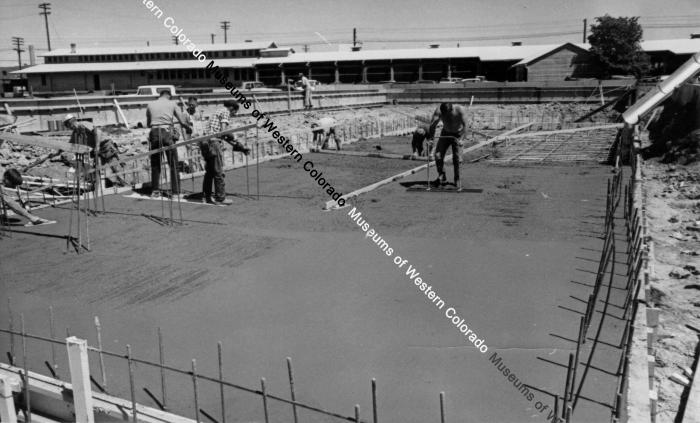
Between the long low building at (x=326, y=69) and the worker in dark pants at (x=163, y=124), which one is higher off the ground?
the long low building at (x=326, y=69)

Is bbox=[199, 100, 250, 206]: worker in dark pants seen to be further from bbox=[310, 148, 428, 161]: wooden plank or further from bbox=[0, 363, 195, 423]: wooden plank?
bbox=[310, 148, 428, 161]: wooden plank

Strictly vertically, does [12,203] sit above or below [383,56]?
below

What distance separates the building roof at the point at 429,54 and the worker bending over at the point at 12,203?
36.6 meters

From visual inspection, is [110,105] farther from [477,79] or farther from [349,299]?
[477,79]

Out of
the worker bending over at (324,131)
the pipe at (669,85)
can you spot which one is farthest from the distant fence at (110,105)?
the pipe at (669,85)

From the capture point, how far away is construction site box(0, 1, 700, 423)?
369 centimetres

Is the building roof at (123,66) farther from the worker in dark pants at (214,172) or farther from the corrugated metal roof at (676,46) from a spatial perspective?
the worker in dark pants at (214,172)

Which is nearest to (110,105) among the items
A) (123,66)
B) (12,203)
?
(12,203)

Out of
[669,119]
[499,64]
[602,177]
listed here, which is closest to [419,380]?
[602,177]

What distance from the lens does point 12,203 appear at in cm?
754

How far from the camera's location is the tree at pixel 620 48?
3753cm

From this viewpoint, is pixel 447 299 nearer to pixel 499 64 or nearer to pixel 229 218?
pixel 229 218

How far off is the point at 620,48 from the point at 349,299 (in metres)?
38.0

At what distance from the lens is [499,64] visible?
1721 inches
